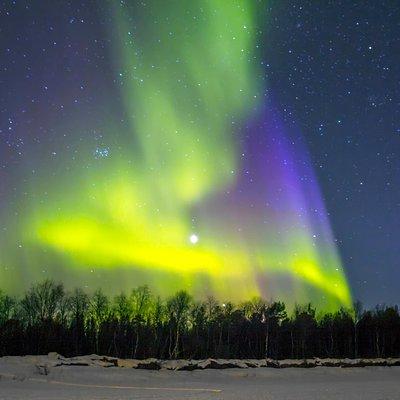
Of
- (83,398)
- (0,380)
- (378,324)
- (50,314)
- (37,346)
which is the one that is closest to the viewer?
(83,398)

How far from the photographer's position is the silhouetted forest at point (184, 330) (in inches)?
2562

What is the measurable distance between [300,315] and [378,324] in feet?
47.4

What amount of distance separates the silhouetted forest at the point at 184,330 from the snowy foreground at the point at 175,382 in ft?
90.2

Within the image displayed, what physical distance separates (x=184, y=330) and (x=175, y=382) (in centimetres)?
5424

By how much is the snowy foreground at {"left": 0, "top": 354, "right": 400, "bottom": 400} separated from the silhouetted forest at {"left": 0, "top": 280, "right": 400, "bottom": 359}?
27.5 meters

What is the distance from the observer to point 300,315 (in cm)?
8975

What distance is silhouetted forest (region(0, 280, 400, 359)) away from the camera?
65.1 meters

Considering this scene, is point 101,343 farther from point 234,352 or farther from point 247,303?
point 247,303

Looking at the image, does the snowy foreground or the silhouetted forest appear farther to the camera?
the silhouetted forest

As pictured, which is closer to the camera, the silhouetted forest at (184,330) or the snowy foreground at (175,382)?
the snowy foreground at (175,382)

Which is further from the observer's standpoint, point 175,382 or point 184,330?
point 184,330

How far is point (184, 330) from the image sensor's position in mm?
77438

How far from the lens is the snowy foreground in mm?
16984


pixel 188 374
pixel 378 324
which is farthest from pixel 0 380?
pixel 378 324
